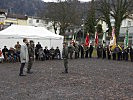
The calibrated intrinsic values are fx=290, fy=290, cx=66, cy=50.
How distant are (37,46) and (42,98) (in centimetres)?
1747

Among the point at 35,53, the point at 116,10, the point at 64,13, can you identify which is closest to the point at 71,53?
the point at 35,53

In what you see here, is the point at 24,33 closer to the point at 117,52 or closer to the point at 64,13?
the point at 117,52

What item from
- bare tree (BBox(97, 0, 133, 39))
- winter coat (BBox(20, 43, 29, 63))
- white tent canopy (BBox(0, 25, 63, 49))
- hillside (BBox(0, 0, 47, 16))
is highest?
hillside (BBox(0, 0, 47, 16))

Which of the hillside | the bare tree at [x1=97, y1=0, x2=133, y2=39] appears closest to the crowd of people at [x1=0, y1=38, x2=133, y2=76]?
the bare tree at [x1=97, y1=0, x2=133, y2=39]

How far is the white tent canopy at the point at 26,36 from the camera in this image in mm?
25297

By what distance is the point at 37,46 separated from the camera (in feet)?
87.5

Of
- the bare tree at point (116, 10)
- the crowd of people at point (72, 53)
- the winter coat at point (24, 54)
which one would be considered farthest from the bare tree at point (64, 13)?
the winter coat at point (24, 54)

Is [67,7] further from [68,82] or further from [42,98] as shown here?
[42,98]

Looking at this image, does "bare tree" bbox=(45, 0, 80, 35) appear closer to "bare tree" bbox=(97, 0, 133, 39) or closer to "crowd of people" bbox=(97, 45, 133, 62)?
"bare tree" bbox=(97, 0, 133, 39)

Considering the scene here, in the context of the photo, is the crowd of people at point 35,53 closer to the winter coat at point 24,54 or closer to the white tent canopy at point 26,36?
the white tent canopy at point 26,36

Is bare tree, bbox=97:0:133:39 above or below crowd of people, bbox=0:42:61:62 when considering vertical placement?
above

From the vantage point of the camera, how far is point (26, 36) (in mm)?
26203

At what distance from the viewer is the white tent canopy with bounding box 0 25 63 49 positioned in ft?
83.0

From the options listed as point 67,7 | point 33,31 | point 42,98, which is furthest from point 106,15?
point 42,98
